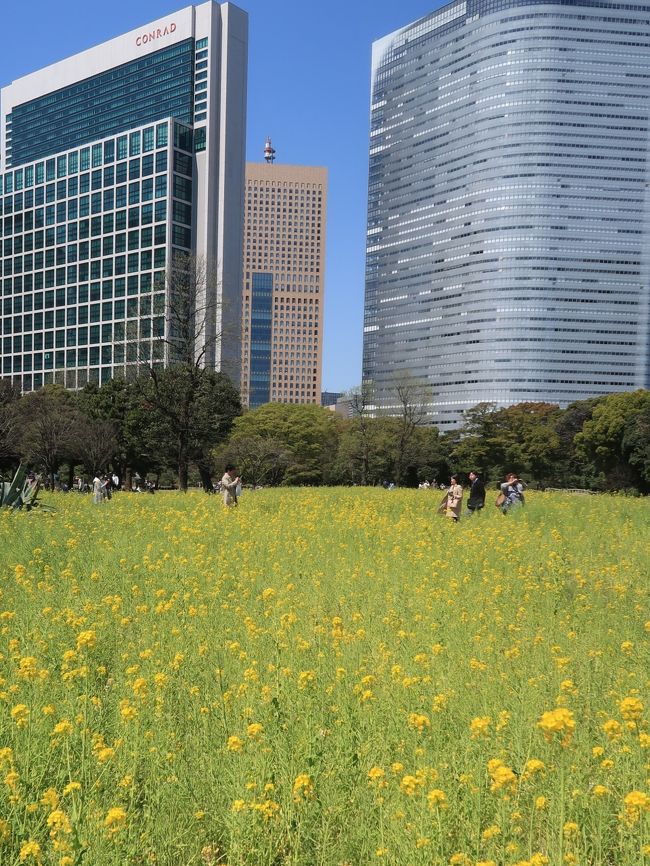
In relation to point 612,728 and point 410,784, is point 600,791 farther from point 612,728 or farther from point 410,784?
point 410,784

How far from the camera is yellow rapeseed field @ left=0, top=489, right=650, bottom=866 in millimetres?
3066

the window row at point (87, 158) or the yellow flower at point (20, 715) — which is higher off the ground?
the window row at point (87, 158)

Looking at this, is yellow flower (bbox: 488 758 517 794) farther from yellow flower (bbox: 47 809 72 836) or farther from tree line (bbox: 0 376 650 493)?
tree line (bbox: 0 376 650 493)

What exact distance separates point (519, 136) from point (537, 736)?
15561cm

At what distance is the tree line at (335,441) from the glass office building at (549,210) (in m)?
68.0

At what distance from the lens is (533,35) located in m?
143

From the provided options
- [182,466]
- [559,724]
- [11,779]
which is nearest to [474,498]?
[182,466]

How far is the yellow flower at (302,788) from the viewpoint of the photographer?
2.94 m

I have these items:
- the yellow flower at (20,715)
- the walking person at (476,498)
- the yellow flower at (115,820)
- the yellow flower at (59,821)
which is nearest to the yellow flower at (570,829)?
the yellow flower at (115,820)

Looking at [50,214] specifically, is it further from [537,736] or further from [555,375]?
[537,736]

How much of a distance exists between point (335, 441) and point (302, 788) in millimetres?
61727

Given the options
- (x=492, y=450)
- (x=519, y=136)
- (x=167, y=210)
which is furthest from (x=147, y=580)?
(x=519, y=136)

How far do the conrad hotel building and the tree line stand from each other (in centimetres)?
4158

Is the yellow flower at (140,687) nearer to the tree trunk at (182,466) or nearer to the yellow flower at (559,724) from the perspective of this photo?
the yellow flower at (559,724)
